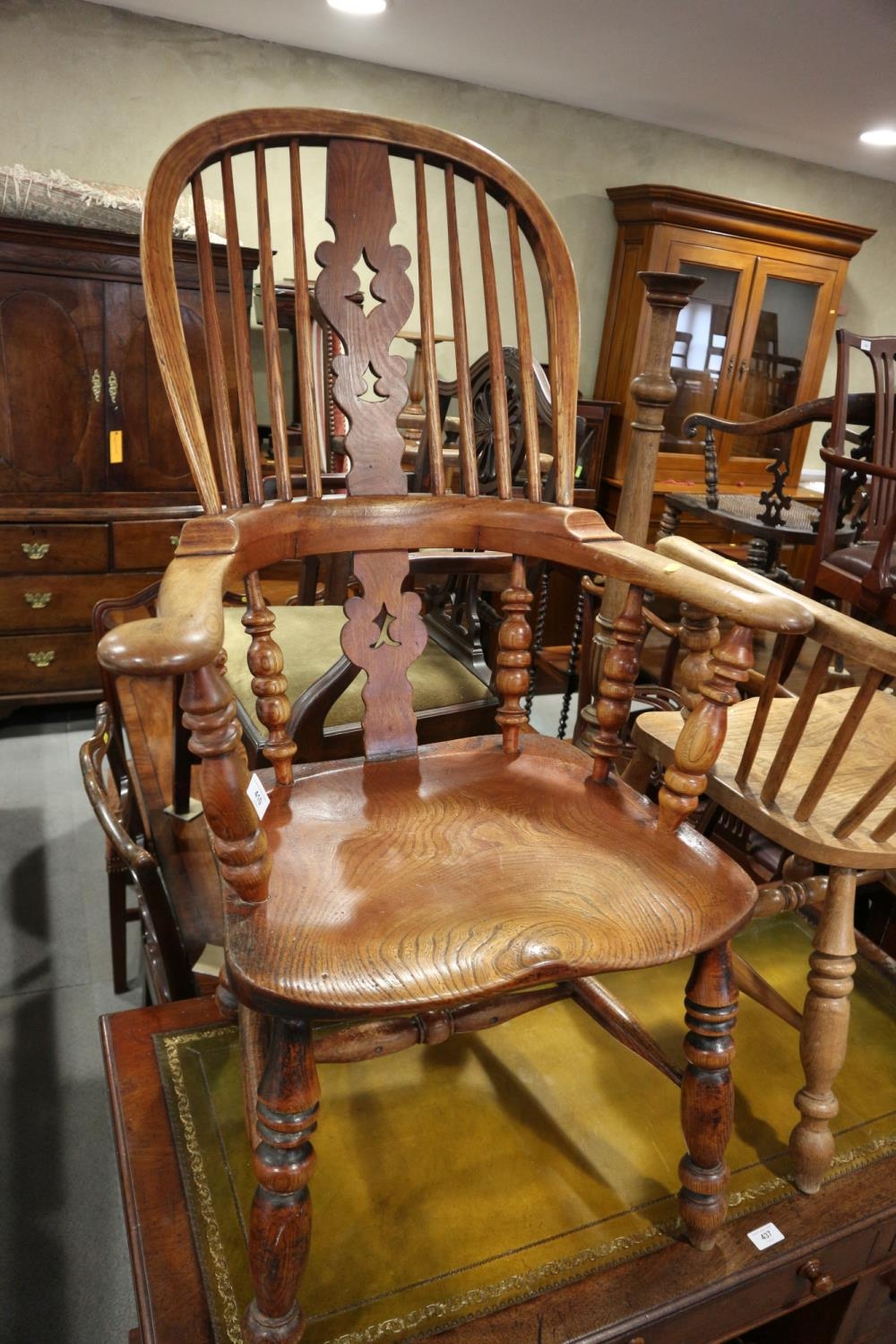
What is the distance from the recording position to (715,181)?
4.16 meters

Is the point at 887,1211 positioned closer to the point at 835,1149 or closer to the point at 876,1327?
the point at 835,1149

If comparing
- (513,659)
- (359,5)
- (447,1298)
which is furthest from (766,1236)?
(359,5)

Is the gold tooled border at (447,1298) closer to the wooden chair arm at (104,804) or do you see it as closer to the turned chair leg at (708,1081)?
the turned chair leg at (708,1081)

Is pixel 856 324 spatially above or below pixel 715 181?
below

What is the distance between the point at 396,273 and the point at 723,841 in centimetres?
129

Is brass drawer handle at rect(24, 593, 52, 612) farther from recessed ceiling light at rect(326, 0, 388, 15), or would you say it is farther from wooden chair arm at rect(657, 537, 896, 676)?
wooden chair arm at rect(657, 537, 896, 676)

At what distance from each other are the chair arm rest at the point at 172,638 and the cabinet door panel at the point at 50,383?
7.15 ft

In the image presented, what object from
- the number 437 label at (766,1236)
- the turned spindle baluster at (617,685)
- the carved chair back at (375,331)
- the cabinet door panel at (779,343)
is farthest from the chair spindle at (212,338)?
the cabinet door panel at (779,343)

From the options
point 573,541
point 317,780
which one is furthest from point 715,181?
point 317,780

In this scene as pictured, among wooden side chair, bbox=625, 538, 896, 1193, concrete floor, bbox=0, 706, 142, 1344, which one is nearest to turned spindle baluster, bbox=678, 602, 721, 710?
wooden side chair, bbox=625, 538, 896, 1193

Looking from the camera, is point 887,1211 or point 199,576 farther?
point 887,1211

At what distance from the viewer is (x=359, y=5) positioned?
2.72 meters

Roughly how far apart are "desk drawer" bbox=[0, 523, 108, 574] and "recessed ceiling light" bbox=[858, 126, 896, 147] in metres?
3.61

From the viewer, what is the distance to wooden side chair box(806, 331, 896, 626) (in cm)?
186
